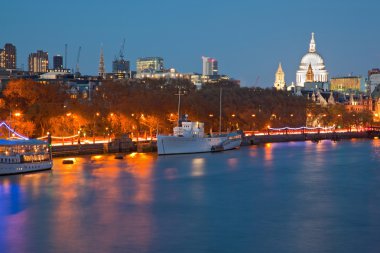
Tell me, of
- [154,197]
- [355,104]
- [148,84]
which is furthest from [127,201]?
[355,104]

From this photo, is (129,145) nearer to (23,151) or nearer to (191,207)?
(23,151)

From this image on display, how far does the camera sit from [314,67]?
7170 inches

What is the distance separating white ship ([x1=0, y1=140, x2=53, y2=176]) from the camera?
121 ft

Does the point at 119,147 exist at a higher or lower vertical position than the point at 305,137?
lower

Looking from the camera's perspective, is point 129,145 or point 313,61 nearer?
point 129,145

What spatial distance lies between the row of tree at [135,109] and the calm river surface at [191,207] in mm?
9365

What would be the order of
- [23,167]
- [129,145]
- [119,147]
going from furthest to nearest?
[129,145]
[119,147]
[23,167]

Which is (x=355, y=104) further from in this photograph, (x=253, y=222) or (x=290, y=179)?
(x=253, y=222)

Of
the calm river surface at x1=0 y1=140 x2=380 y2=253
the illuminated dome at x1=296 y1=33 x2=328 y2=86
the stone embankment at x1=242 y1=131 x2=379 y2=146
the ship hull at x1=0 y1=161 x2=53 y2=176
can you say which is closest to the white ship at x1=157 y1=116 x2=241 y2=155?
the calm river surface at x1=0 y1=140 x2=380 y2=253

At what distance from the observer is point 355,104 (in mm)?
122312

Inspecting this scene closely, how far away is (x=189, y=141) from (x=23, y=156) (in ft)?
55.9

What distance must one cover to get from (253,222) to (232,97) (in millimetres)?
53207

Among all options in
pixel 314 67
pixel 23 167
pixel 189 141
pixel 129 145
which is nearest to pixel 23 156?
pixel 23 167

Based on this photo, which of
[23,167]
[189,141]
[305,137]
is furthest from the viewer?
[305,137]
